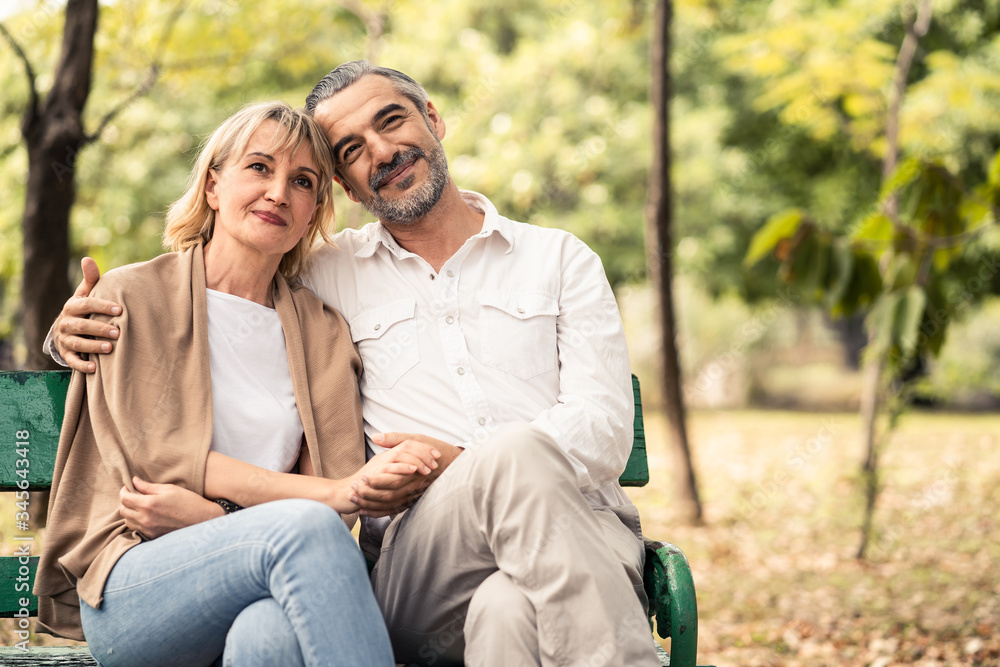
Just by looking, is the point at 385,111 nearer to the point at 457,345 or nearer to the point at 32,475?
the point at 457,345

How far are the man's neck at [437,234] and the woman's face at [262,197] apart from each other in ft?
1.22

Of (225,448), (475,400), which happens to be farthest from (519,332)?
(225,448)

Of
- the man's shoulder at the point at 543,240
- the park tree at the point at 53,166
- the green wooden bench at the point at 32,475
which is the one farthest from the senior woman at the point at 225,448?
the park tree at the point at 53,166

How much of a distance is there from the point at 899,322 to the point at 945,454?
618 cm

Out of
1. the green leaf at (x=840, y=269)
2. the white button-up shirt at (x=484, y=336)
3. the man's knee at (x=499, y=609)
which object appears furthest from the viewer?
the green leaf at (x=840, y=269)

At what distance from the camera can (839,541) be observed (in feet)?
20.3

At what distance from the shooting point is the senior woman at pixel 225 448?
1846mm

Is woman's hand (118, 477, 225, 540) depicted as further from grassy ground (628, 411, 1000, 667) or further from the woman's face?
grassy ground (628, 411, 1000, 667)

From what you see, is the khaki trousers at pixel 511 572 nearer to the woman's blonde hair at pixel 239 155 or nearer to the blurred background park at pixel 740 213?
the woman's blonde hair at pixel 239 155

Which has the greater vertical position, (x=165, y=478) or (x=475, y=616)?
(x=165, y=478)

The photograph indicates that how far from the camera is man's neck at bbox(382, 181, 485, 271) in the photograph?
2.72m

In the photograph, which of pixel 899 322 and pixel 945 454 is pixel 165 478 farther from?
pixel 945 454

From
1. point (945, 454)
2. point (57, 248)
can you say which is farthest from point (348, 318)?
point (945, 454)

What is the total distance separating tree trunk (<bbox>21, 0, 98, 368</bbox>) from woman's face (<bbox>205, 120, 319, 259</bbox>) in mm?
1883
